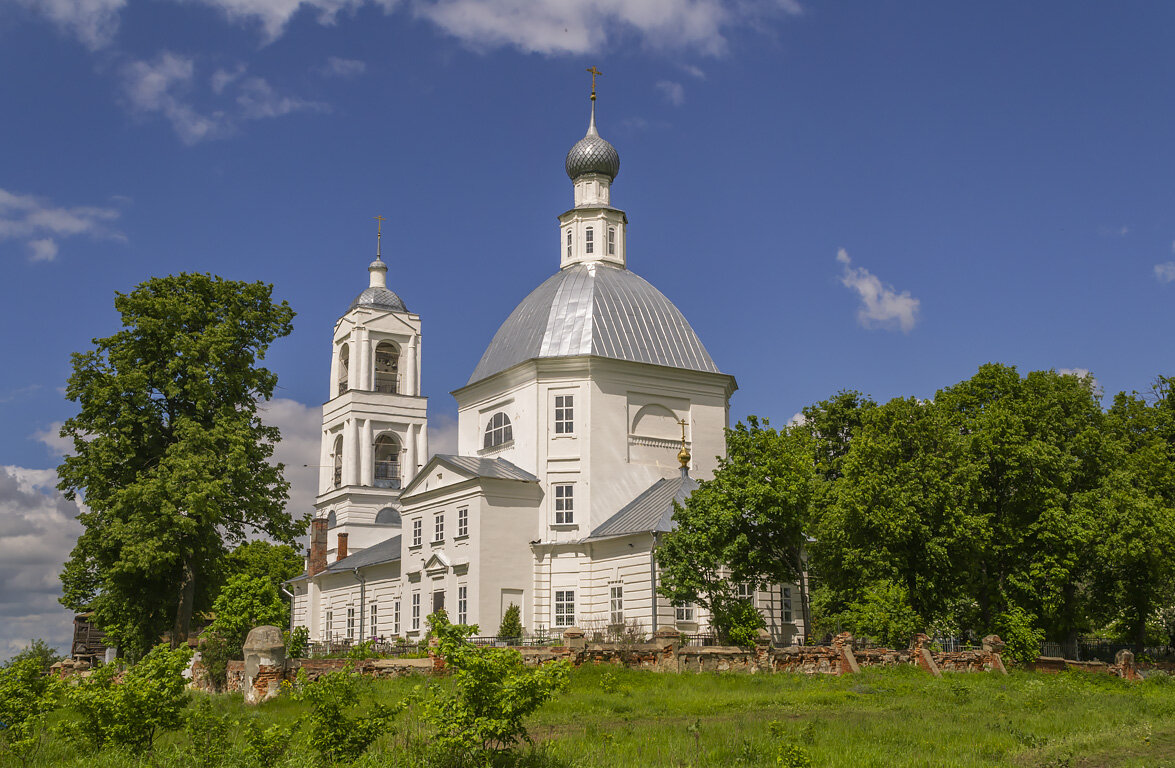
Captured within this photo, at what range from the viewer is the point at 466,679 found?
41.5 ft

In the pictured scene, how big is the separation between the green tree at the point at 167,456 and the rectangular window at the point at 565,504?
9.42 m

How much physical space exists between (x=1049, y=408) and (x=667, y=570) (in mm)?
13253

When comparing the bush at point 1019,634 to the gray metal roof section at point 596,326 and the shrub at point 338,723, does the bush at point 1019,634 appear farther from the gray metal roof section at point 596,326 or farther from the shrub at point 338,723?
the shrub at point 338,723

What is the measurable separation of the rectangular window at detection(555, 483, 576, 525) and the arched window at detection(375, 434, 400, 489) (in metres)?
25.1

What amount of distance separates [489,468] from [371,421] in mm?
24116

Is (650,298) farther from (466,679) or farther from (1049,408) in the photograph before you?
(466,679)

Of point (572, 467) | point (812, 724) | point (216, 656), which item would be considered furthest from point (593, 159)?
point (812, 724)

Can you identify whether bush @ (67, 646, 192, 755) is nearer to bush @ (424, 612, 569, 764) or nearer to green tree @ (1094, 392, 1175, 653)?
bush @ (424, 612, 569, 764)

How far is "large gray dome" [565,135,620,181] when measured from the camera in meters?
47.8

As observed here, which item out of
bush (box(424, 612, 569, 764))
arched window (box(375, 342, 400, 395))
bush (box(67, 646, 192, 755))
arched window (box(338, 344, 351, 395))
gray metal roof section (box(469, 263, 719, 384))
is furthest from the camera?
arched window (box(338, 344, 351, 395))

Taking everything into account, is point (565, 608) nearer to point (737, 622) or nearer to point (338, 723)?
point (737, 622)

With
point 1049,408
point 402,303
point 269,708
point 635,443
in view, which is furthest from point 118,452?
point 402,303

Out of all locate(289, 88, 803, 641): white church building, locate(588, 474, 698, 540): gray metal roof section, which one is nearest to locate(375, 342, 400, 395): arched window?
locate(289, 88, 803, 641): white church building

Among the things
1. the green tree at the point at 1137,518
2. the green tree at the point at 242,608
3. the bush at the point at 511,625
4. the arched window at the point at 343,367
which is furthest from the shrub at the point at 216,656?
the arched window at the point at 343,367
